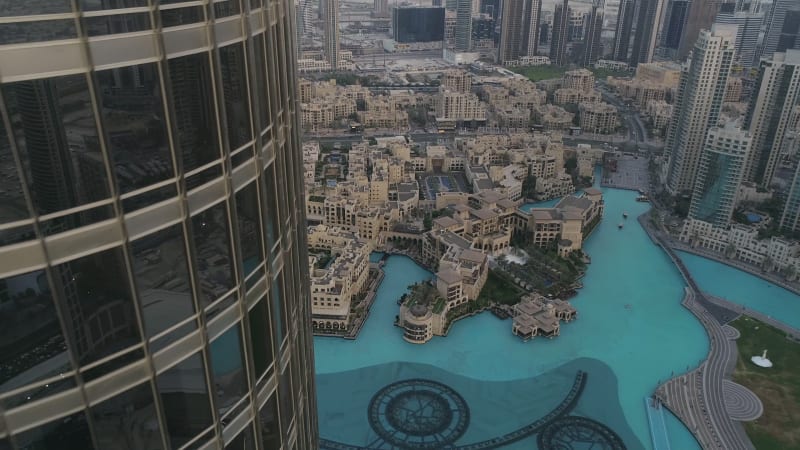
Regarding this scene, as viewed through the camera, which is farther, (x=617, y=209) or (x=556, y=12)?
(x=556, y=12)

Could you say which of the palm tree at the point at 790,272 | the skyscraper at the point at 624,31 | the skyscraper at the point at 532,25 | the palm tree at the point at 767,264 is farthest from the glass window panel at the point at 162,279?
the skyscraper at the point at 624,31

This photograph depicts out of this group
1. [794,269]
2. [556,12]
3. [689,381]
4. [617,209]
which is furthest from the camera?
[556,12]

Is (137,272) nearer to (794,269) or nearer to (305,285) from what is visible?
(305,285)

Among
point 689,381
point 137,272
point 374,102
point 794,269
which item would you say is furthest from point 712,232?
point 137,272

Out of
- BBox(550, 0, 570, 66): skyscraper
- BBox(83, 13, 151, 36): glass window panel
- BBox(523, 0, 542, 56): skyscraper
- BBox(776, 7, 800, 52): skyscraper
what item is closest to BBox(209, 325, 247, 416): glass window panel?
BBox(83, 13, 151, 36): glass window panel

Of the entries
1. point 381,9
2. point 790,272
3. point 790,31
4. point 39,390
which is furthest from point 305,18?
point 39,390

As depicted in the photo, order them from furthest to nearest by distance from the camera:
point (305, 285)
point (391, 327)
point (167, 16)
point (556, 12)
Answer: point (556, 12) → point (391, 327) → point (305, 285) → point (167, 16)
